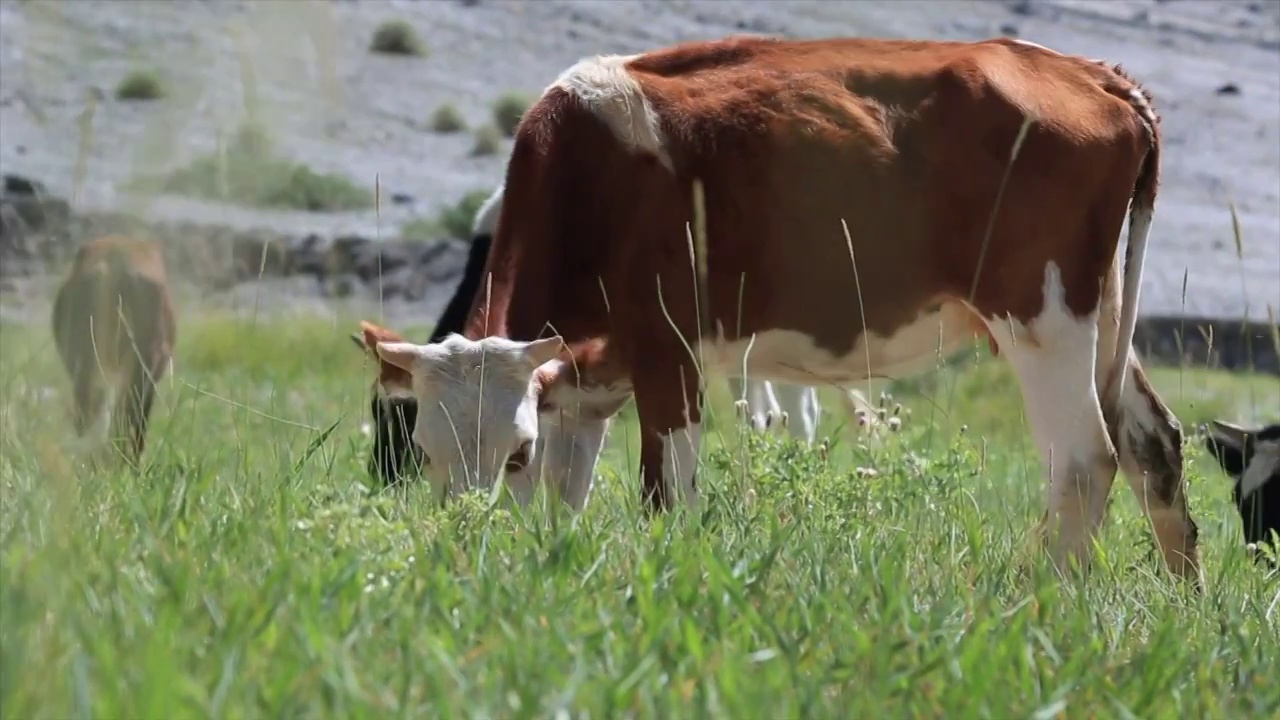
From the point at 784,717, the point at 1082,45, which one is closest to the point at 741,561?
the point at 784,717

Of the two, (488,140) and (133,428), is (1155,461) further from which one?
(488,140)

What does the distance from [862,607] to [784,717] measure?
3.14ft

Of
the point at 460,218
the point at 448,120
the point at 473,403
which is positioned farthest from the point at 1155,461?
the point at 448,120

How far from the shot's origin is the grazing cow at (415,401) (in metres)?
5.71

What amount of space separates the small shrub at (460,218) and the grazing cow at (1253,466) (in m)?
18.5

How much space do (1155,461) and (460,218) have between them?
2071 centimetres

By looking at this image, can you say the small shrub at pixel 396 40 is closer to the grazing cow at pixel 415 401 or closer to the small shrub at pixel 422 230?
the small shrub at pixel 422 230

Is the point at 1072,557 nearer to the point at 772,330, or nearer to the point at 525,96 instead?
the point at 772,330

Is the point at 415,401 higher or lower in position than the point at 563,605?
lower

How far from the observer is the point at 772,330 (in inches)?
253

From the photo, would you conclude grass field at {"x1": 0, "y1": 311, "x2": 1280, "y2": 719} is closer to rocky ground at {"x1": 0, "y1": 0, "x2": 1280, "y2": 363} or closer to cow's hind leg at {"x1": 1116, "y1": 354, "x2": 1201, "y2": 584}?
cow's hind leg at {"x1": 1116, "y1": 354, "x2": 1201, "y2": 584}

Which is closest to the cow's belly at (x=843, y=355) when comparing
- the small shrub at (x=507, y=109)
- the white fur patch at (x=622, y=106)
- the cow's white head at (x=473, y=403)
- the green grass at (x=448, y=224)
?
the white fur patch at (x=622, y=106)

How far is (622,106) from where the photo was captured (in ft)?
20.3

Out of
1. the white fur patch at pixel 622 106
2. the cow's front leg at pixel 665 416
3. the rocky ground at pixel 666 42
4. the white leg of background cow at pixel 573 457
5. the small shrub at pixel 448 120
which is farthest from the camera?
the small shrub at pixel 448 120
